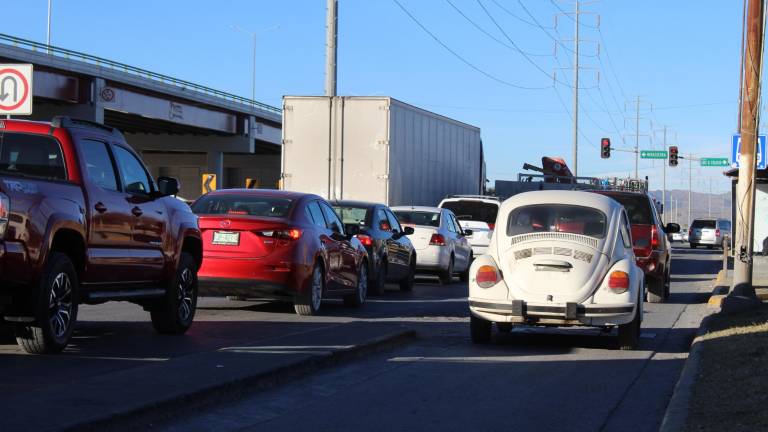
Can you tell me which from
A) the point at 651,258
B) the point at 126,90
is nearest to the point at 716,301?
the point at 651,258

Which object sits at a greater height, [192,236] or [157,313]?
[192,236]

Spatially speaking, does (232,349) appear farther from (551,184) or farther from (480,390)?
(551,184)

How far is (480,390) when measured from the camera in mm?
9273

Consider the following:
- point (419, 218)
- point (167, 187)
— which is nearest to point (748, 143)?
point (419, 218)

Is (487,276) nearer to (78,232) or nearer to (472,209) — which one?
(78,232)

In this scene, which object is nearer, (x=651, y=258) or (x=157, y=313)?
(x=157, y=313)

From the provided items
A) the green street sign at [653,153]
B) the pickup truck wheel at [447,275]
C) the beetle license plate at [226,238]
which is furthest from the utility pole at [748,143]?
the green street sign at [653,153]

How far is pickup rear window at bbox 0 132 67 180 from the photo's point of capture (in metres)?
10.0

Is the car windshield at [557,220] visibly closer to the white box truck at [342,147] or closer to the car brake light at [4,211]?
the car brake light at [4,211]

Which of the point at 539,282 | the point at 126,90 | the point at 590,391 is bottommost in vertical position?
the point at 590,391

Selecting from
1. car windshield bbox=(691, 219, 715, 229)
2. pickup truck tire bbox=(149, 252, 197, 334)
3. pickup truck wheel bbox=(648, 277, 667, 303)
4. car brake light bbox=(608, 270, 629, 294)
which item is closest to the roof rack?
pickup truck tire bbox=(149, 252, 197, 334)

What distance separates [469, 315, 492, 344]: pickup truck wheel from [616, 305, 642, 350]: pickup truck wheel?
141 cm

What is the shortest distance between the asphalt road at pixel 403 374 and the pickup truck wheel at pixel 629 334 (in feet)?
0.50

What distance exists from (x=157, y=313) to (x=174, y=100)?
51.3 m
